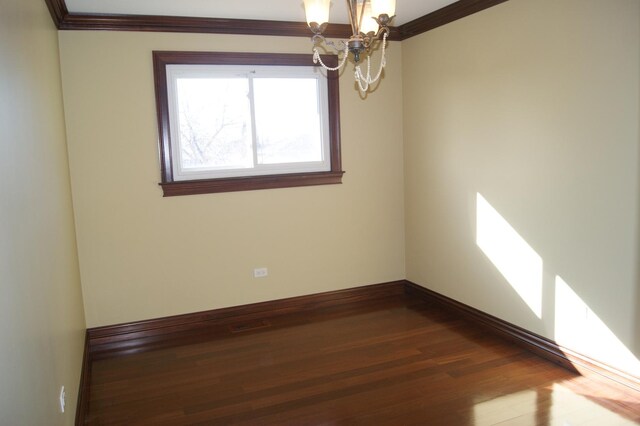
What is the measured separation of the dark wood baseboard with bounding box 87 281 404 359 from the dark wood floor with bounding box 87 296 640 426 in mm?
168

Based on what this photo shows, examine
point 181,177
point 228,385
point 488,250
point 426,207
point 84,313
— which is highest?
point 181,177

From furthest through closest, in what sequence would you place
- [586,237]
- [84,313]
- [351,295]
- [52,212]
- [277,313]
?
[351,295], [277,313], [84,313], [586,237], [52,212]

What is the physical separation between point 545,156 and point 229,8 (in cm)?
257

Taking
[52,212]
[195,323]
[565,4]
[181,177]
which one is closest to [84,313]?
[195,323]

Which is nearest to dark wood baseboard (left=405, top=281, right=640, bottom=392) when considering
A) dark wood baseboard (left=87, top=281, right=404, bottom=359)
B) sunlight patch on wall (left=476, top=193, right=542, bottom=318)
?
sunlight patch on wall (left=476, top=193, right=542, bottom=318)

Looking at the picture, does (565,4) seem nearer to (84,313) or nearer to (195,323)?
(195,323)

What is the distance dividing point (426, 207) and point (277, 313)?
1.72m

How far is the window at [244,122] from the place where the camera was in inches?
163

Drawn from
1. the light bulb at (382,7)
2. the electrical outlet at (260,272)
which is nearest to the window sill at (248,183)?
the electrical outlet at (260,272)

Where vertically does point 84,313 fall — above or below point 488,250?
below

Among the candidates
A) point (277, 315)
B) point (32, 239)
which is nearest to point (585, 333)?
point (277, 315)

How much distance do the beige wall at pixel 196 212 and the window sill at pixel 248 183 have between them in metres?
0.06

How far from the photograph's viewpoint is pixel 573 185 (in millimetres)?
3164

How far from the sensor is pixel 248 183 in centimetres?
438
